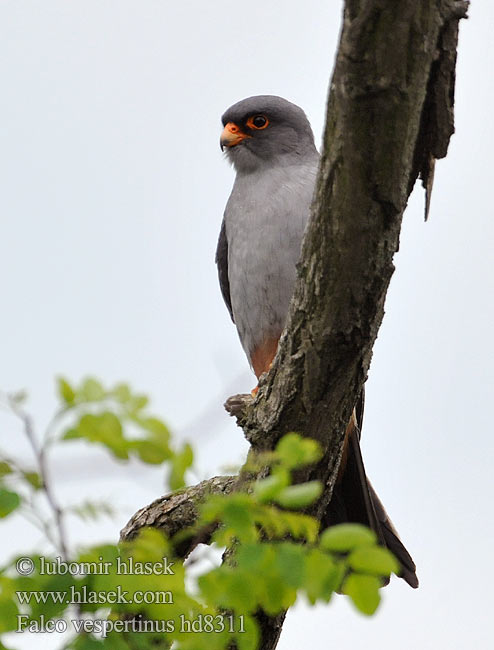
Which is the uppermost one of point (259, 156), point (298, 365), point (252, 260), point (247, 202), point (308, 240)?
point (259, 156)

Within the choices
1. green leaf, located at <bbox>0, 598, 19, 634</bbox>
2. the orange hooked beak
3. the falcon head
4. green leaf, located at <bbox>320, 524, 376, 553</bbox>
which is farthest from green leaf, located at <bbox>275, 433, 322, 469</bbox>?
the orange hooked beak

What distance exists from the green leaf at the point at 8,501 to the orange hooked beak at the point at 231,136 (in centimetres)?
476

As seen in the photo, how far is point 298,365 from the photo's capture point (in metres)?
3.93

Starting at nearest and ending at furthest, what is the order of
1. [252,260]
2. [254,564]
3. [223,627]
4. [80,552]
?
[254,564]
[80,552]
[223,627]
[252,260]

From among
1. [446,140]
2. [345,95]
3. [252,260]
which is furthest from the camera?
[252,260]

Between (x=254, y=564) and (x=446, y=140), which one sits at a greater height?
(x=446, y=140)

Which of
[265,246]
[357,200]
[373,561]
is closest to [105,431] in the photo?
[373,561]

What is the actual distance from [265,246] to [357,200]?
2.56m

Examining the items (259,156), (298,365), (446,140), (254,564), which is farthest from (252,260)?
(254,564)

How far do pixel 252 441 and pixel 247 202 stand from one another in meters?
2.38

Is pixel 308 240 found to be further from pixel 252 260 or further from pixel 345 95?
pixel 252 260

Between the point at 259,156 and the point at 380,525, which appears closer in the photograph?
the point at 380,525

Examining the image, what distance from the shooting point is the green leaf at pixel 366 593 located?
225 centimetres

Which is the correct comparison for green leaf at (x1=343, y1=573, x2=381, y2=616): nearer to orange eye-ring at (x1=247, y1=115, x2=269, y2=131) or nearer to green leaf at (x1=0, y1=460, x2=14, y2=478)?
green leaf at (x1=0, y1=460, x2=14, y2=478)
